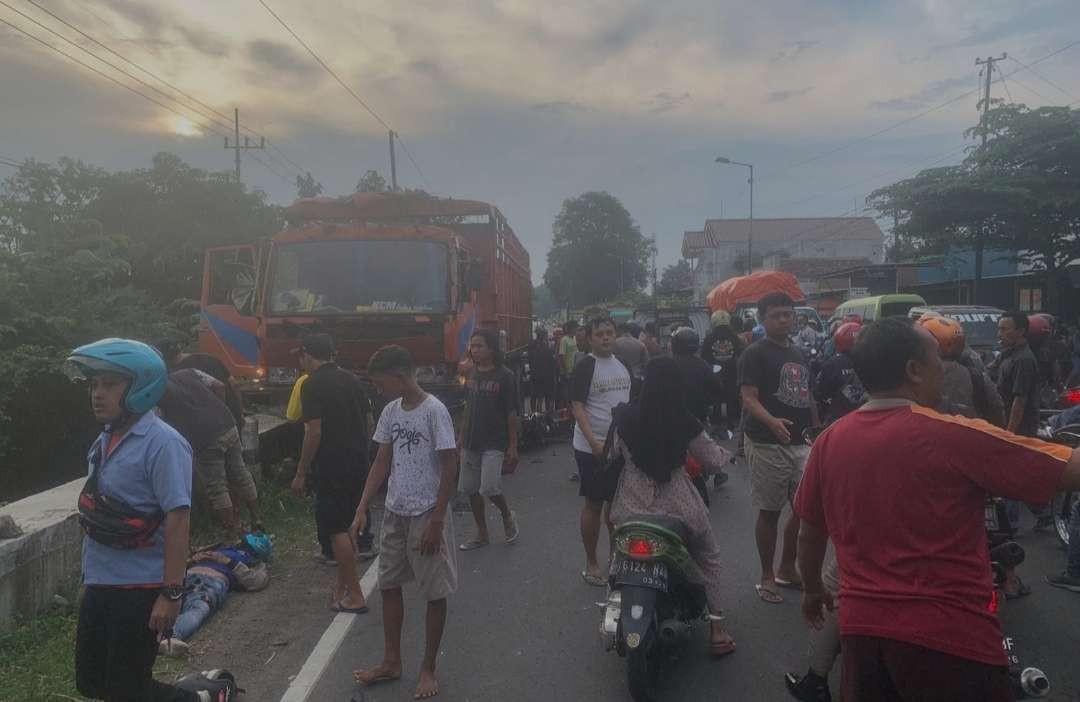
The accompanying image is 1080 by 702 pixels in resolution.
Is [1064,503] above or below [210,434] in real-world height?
below

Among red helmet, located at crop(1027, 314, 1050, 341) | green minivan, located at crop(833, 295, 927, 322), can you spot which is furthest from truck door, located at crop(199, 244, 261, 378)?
green minivan, located at crop(833, 295, 927, 322)

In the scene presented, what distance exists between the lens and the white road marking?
4207 millimetres

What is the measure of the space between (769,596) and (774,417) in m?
1.14

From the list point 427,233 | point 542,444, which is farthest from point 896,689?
point 542,444

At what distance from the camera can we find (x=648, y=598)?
3.88 meters

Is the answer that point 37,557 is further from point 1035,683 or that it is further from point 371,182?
point 371,182

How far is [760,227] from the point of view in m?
76.3

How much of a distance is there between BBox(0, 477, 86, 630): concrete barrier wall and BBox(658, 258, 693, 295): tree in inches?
2951

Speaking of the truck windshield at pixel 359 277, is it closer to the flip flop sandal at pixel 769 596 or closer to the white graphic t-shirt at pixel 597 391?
the white graphic t-shirt at pixel 597 391

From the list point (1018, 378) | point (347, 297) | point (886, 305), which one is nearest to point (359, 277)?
point (347, 297)

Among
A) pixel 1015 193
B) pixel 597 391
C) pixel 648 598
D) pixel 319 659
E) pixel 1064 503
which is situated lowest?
pixel 319 659

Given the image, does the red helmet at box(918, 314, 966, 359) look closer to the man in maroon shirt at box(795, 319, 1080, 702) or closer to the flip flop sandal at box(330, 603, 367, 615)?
the man in maroon shirt at box(795, 319, 1080, 702)

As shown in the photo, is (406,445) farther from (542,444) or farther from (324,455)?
(542,444)

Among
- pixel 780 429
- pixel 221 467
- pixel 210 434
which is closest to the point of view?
pixel 780 429
